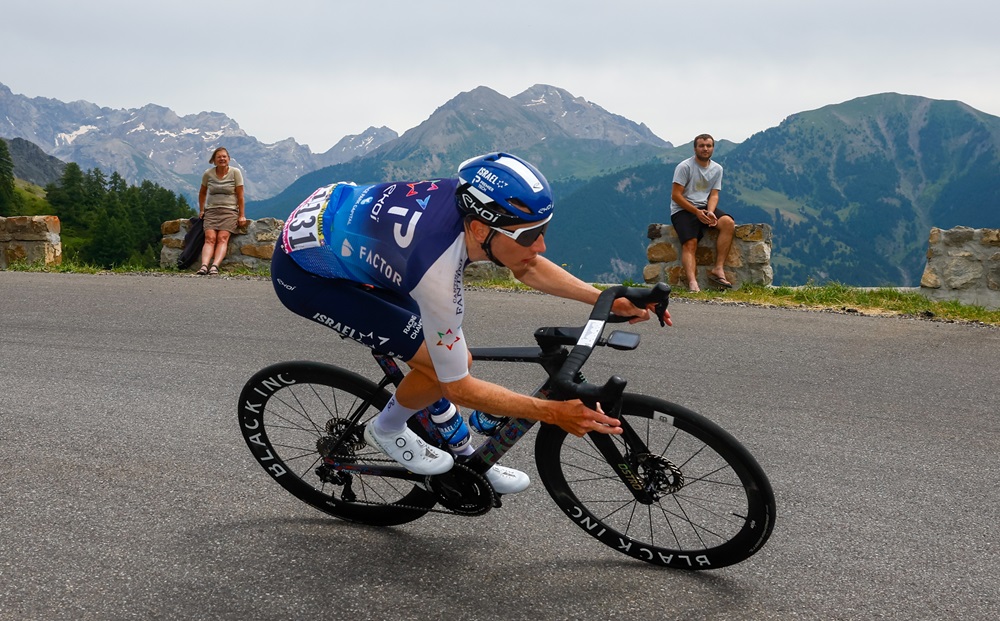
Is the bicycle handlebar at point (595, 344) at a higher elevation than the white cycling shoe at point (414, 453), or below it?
higher

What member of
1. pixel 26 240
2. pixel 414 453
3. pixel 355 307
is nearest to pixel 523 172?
pixel 355 307

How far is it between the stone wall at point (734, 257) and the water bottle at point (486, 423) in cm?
790

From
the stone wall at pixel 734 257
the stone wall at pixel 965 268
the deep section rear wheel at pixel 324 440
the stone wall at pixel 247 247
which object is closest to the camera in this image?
the deep section rear wheel at pixel 324 440

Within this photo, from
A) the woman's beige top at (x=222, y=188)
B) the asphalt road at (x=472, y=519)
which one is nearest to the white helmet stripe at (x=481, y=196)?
the asphalt road at (x=472, y=519)

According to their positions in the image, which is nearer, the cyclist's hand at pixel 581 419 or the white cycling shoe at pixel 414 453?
the cyclist's hand at pixel 581 419

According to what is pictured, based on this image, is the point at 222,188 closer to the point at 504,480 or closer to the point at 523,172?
the point at 504,480

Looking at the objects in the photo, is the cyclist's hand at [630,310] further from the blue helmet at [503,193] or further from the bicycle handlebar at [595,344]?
the blue helmet at [503,193]

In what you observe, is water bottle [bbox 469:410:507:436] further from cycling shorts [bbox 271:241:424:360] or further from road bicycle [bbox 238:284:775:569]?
cycling shorts [bbox 271:241:424:360]

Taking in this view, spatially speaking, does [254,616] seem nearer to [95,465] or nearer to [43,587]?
[43,587]

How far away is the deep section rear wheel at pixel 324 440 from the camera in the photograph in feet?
11.4

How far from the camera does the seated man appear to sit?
1062 centimetres

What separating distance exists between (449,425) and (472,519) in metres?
0.65

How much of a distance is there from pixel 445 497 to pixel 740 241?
8.51 metres

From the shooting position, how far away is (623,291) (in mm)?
3078
